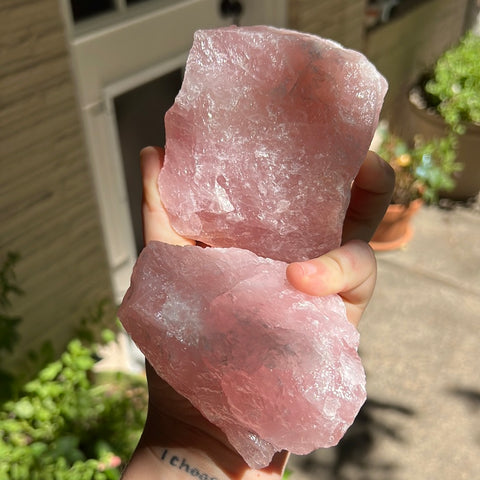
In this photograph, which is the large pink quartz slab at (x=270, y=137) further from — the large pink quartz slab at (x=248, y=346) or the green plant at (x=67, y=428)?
the green plant at (x=67, y=428)

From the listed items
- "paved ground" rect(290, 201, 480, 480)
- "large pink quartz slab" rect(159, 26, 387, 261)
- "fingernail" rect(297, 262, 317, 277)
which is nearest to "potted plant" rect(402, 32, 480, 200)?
"paved ground" rect(290, 201, 480, 480)

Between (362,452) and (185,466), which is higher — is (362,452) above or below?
below

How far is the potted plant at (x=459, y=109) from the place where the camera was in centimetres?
499

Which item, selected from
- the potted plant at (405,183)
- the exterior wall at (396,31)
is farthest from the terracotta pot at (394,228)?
the exterior wall at (396,31)

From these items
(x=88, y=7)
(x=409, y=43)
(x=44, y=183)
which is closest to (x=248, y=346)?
(x=44, y=183)

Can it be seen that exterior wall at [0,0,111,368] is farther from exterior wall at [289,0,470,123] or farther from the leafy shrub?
exterior wall at [289,0,470,123]

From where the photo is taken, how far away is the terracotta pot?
4496 mm

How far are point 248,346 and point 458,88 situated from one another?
15.1 feet

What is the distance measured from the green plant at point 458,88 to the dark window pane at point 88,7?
311 centimetres

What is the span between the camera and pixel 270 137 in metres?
1.53

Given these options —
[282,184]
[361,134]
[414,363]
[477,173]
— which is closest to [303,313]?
[282,184]

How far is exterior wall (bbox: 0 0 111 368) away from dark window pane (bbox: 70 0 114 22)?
393 mm

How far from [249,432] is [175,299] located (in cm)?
38

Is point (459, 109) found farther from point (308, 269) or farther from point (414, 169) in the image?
point (308, 269)
